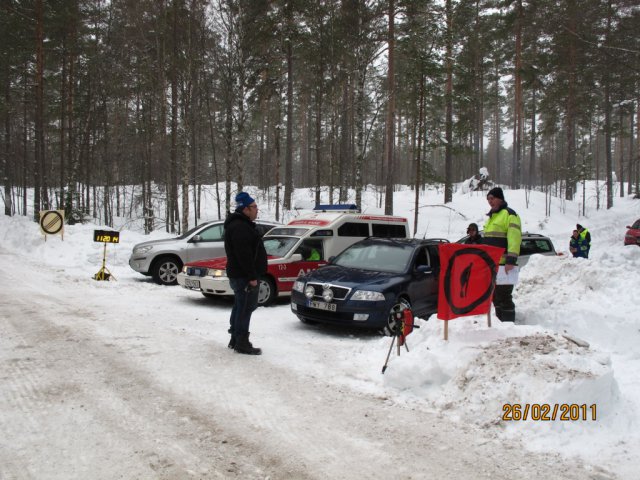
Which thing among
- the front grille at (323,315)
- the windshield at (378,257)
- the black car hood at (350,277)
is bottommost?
the front grille at (323,315)

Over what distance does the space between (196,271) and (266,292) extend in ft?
4.89

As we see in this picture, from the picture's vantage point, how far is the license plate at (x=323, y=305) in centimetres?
731

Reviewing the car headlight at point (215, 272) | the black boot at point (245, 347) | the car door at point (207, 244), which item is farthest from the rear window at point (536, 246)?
the black boot at point (245, 347)

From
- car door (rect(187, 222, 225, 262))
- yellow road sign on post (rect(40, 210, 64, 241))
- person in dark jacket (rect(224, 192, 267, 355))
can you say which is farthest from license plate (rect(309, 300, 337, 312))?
yellow road sign on post (rect(40, 210, 64, 241))

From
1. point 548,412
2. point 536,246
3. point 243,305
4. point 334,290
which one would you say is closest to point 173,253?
point 334,290

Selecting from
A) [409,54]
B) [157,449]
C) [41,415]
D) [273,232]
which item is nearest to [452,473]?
[157,449]

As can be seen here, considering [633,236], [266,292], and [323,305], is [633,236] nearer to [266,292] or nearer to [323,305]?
[266,292]

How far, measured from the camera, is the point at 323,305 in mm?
7402

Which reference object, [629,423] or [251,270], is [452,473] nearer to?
[629,423]

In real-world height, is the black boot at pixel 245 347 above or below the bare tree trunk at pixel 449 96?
below

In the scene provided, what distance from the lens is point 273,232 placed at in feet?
36.9

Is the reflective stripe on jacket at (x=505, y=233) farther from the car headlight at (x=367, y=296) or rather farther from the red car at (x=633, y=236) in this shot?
the red car at (x=633, y=236)

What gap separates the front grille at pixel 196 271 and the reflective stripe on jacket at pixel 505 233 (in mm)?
5420

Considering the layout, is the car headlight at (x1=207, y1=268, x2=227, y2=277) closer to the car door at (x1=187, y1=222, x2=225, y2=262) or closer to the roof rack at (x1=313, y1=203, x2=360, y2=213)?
the car door at (x1=187, y1=222, x2=225, y2=262)
